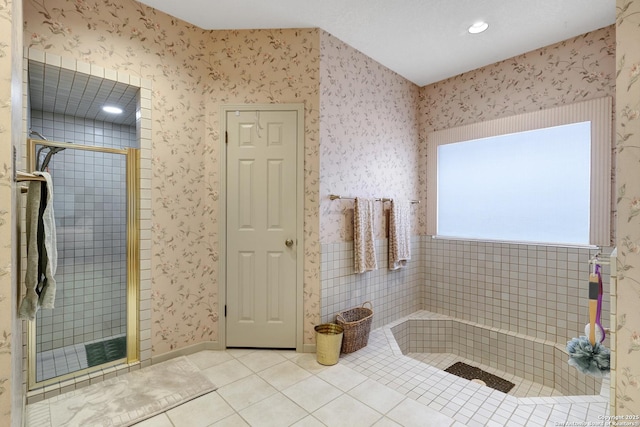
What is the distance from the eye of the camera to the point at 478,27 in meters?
2.38

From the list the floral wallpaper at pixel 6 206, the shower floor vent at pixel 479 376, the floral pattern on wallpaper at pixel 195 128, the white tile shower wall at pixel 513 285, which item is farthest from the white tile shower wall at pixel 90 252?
the white tile shower wall at pixel 513 285

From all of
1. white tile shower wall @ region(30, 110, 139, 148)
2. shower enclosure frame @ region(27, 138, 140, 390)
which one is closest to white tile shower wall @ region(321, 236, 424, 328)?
shower enclosure frame @ region(27, 138, 140, 390)

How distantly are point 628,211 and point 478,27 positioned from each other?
194cm

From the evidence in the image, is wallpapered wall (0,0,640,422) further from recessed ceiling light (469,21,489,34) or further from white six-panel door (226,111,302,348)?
recessed ceiling light (469,21,489,34)

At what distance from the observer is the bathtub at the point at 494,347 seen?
240 cm

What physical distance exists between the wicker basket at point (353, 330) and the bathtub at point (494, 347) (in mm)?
312

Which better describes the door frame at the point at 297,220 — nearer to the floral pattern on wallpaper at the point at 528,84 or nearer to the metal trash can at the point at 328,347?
the metal trash can at the point at 328,347

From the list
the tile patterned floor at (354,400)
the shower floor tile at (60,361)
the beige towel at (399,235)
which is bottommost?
the tile patterned floor at (354,400)

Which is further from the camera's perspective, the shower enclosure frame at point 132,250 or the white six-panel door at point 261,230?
the white six-panel door at point 261,230

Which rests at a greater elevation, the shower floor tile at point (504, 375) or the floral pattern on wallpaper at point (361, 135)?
the floral pattern on wallpaper at point (361, 135)

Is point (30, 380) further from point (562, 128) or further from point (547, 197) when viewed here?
point (562, 128)

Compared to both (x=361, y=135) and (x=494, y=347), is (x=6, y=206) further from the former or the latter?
(x=494, y=347)

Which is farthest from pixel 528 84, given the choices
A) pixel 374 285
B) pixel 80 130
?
pixel 80 130

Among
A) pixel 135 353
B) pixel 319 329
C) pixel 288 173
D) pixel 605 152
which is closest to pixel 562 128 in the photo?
pixel 605 152
